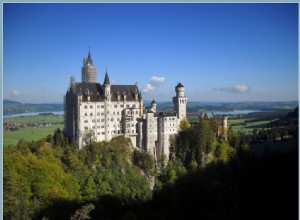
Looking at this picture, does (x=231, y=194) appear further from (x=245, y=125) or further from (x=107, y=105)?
(x=245, y=125)

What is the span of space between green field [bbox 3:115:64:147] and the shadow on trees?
32.2ft

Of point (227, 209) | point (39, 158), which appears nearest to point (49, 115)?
point (39, 158)

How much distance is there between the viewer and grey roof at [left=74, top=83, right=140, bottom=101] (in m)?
27.8

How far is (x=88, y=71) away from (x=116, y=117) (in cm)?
889

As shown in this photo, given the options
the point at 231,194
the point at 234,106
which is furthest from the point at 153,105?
the point at 234,106

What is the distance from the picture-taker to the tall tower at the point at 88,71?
3534cm

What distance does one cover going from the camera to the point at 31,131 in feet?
101

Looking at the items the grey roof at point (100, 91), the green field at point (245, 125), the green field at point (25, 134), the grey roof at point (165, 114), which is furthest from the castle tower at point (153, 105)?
the green field at point (245, 125)

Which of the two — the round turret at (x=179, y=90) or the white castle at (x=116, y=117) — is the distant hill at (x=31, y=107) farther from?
the round turret at (x=179, y=90)

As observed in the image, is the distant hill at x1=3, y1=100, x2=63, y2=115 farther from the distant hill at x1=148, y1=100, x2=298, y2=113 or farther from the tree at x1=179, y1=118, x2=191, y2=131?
the tree at x1=179, y1=118, x2=191, y2=131

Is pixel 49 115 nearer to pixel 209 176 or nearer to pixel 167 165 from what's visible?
A: pixel 167 165

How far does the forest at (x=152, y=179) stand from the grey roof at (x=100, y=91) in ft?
11.4

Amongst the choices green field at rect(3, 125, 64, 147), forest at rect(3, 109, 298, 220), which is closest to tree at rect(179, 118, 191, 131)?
forest at rect(3, 109, 298, 220)

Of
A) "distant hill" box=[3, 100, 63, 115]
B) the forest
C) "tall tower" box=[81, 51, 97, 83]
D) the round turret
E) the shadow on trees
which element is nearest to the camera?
the forest
